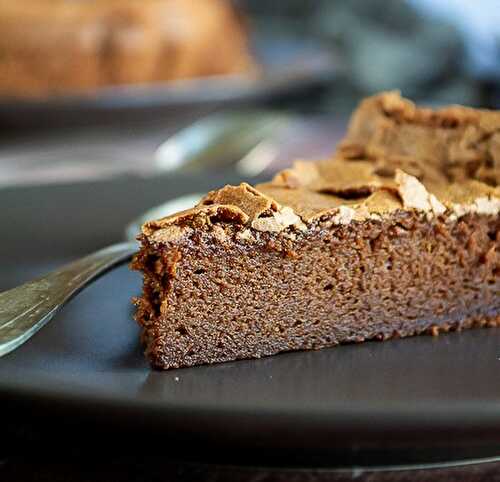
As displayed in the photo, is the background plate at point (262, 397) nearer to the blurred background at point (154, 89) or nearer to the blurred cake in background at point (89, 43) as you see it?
the blurred background at point (154, 89)

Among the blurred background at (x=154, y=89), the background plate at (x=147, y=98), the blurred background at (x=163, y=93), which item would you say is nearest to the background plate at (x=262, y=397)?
the blurred background at (x=163, y=93)

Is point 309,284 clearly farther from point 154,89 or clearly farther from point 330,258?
point 154,89

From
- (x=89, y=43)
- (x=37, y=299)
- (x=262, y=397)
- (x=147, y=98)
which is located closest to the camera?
(x=262, y=397)

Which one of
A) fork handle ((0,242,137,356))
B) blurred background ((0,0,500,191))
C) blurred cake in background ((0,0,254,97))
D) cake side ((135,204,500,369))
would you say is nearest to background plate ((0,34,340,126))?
blurred background ((0,0,500,191))

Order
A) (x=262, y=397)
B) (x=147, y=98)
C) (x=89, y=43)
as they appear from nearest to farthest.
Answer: (x=262, y=397) < (x=147, y=98) < (x=89, y=43)

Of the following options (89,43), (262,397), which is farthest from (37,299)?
(89,43)

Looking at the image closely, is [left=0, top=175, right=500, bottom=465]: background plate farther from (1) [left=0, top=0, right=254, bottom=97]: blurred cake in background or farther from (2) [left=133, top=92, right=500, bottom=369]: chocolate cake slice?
(1) [left=0, top=0, right=254, bottom=97]: blurred cake in background
